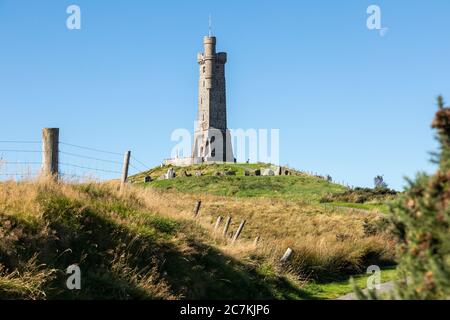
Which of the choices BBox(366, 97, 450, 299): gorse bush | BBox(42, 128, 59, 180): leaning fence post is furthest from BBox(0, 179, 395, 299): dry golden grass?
BBox(366, 97, 450, 299): gorse bush

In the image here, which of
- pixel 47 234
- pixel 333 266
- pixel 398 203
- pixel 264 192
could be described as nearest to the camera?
pixel 398 203

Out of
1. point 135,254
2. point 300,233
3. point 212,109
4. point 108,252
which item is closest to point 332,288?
point 135,254

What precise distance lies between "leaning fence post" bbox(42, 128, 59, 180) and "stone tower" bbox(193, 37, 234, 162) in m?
98.8

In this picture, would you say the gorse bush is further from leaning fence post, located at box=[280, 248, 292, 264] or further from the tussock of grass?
leaning fence post, located at box=[280, 248, 292, 264]

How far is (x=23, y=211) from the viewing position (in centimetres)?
1304

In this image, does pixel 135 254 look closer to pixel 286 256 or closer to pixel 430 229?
pixel 286 256

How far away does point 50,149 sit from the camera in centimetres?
1673

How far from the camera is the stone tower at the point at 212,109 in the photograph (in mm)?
117250

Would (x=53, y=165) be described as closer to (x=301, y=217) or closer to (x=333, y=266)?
(x=333, y=266)

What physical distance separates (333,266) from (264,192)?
125ft

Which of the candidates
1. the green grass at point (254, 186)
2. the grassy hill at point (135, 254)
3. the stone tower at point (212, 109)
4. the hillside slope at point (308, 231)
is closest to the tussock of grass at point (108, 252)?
the grassy hill at point (135, 254)

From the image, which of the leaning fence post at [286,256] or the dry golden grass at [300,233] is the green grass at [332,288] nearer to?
the dry golden grass at [300,233]

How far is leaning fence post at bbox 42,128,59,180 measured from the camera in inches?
658
